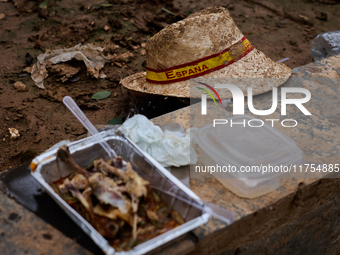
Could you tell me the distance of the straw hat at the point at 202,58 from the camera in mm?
2662

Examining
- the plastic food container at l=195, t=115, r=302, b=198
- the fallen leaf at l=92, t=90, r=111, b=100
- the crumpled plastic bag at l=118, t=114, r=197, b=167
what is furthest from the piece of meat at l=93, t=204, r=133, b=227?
the fallen leaf at l=92, t=90, r=111, b=100

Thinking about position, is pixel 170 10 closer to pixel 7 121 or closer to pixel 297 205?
pixel 7 121

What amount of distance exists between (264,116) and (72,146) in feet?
4.56

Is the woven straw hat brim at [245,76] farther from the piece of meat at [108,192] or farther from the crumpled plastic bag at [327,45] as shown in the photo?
the piece of meat at [108,192]

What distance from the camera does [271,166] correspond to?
1.78 m

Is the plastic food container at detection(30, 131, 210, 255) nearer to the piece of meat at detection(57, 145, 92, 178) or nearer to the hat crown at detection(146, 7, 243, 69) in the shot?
the piece of meat at detection(57, 145, 92, 178)

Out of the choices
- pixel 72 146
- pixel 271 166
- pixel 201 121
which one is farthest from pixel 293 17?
pixel 72 146

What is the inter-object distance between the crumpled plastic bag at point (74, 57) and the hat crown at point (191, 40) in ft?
4.41

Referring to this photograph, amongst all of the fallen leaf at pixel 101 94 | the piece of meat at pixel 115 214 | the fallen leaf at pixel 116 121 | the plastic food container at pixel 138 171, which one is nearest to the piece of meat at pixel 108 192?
the piece of meat at pixel 115 214

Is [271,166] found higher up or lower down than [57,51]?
higher up

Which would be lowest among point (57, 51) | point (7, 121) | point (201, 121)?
point (7, 121)

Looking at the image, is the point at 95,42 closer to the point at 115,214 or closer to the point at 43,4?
the point at 43,4

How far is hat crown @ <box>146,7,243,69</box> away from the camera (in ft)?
8.70

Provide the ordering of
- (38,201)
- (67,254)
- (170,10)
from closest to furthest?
(67,254) → (38,201) → (170,10)
